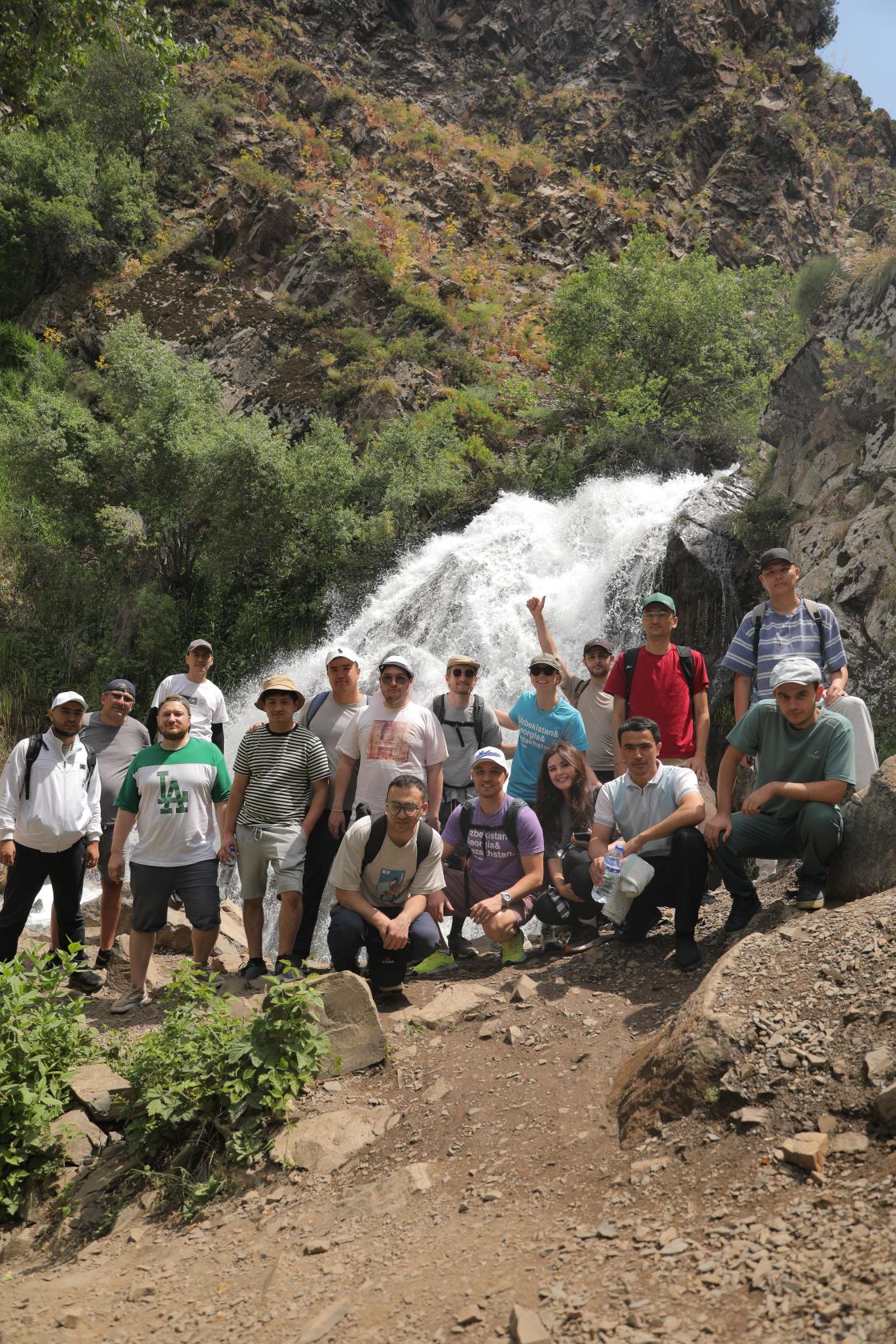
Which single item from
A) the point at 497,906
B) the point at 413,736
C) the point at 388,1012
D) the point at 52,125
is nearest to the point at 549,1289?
the point at 388,1012

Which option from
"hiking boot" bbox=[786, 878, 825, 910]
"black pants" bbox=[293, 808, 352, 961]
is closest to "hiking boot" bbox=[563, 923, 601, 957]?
"hiking boot" bbox=[786, 878, 825, 910]

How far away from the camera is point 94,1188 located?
4.26m

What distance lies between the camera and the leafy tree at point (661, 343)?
64.4 ft

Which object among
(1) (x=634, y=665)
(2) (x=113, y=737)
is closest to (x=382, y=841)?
(1) (x=634, y=665)

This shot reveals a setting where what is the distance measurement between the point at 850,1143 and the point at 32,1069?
364cm

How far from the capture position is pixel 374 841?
17.1 feet

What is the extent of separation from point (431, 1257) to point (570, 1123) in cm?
85

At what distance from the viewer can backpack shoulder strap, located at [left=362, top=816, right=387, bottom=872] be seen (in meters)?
5.21

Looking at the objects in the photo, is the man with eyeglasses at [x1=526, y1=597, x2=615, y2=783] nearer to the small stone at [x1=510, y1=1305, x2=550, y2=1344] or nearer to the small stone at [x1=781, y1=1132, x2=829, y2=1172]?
the small stone at [x1=781, y1=1132, x2=829, y2=1172]

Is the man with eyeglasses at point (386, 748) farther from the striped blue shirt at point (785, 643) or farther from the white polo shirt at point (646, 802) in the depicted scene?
the striped blue shirt at point (785, 643)

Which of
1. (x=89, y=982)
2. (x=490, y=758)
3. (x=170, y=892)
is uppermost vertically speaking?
(x=490, y=758)

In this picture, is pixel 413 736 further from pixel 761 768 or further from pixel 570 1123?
pixel 570 1123

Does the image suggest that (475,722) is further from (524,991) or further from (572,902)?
(524,991)

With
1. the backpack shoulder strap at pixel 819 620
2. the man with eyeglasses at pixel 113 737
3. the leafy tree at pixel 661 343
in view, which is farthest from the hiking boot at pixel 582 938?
the leafy tree at pixel 661 343
